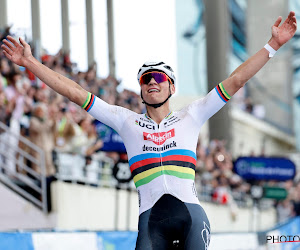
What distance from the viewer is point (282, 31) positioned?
5.51 meters

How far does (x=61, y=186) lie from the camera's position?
12.7m

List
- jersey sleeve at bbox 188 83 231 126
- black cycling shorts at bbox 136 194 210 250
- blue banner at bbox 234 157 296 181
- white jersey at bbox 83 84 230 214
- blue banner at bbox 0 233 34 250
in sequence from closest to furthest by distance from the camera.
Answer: black cycling shorts at bbox 136 194 210 250
white jersey at bbox 83 84 230 214
jersey sleeve at bbox 188 83 231 126
blue banner at bbox 0 233 34 250
blue banner at bbox 234 157 296 181

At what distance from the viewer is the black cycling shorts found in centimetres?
522

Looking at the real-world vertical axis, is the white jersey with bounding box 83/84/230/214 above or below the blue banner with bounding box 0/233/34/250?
above

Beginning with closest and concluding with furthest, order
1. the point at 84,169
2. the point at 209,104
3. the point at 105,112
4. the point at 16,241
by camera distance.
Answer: the point at 209,104, the point at 105,112, the point at 16,241, the point at 84,169

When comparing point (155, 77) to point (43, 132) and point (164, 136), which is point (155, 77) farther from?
point (43, 132)

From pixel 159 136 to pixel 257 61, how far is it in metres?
0.95

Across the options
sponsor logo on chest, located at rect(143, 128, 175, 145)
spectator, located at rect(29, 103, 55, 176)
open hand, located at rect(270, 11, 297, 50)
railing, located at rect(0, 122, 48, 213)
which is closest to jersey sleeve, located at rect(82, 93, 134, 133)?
sponsor logo on chest, located at rect(143, 128, 175, 145)

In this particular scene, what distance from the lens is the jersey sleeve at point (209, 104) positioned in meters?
5.50

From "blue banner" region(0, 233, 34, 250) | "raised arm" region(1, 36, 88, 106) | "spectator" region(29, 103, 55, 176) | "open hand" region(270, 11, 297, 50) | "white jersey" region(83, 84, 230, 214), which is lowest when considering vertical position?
"blue banner" region(0, 233, 34, 250)

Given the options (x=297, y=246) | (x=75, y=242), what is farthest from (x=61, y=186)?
(x=75, y=242)

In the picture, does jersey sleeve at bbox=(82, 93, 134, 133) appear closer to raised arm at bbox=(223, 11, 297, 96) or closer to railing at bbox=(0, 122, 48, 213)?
raised arm at bbox=(223, 11, 297, 96)

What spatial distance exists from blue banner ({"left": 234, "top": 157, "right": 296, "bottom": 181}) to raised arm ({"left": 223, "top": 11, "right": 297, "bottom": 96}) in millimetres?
11438

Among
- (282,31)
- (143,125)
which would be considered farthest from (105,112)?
(282,31)
